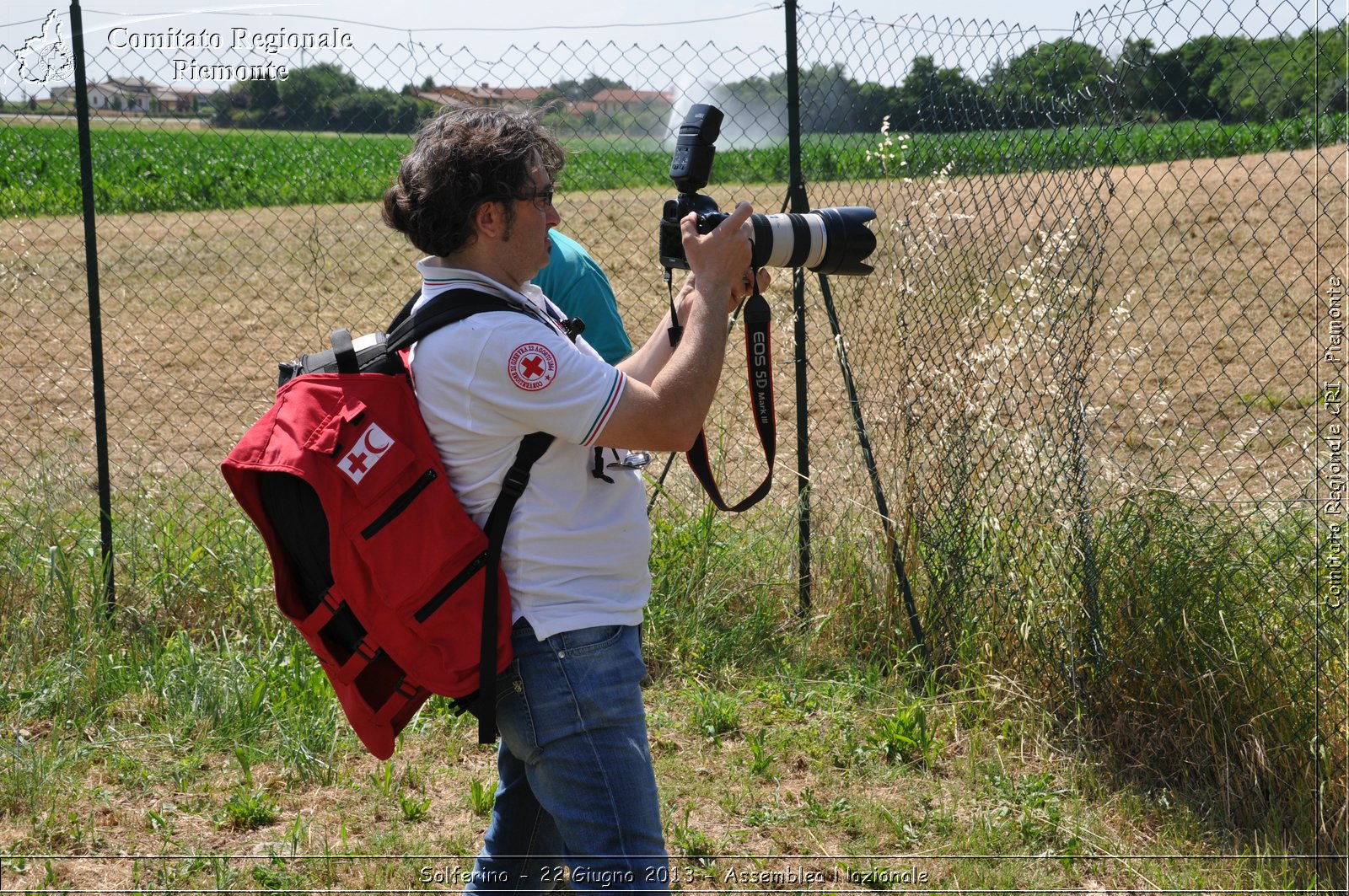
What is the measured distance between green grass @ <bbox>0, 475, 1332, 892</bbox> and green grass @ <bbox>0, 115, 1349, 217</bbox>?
114cm

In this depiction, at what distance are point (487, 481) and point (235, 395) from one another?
750cm

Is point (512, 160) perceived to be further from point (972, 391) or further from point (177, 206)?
point (177, 206)

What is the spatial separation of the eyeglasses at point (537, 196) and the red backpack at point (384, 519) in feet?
0.58

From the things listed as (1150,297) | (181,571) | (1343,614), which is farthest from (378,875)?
(1150,297)

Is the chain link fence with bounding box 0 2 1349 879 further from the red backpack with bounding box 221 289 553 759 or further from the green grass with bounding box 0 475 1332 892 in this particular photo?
the red backpack with bounding box 221 289 553 759

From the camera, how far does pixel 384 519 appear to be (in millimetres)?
1790

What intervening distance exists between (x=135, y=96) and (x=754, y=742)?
390cm

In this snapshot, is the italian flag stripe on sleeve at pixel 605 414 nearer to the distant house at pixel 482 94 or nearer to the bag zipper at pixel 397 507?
the bag zipper at pixel 397 507

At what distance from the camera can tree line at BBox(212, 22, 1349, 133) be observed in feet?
10.2

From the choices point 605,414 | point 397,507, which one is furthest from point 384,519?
point 605,414

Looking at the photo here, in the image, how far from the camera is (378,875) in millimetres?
2875

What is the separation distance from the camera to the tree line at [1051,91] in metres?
3.12

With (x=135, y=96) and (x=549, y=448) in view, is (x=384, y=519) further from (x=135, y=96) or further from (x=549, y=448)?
(x=135, y=96)

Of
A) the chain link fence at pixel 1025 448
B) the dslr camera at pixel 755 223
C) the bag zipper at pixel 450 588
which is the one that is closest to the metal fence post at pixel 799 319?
the chain link fence at pixel 1025 448
